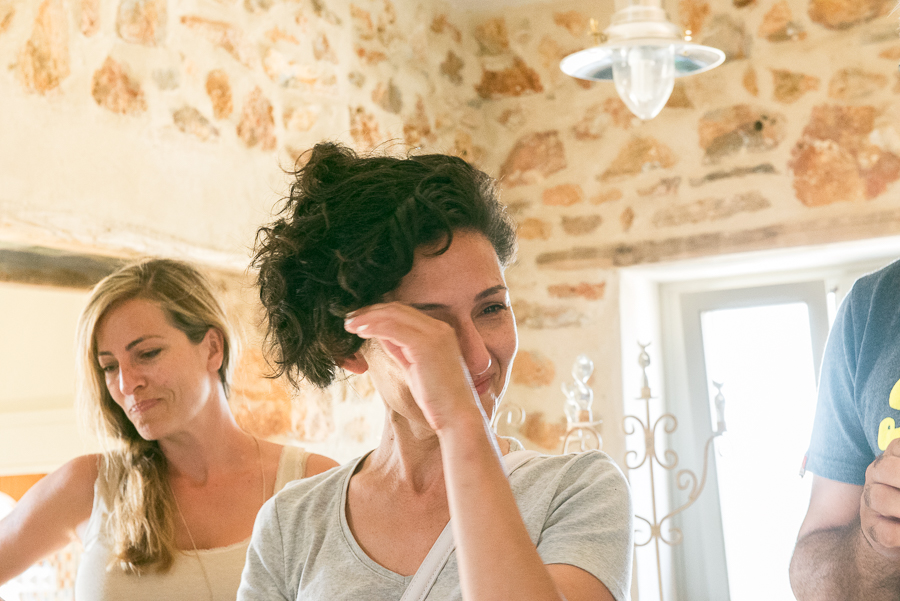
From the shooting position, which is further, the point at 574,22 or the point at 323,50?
the point at 574,22

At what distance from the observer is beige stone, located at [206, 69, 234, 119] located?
2.48 meters

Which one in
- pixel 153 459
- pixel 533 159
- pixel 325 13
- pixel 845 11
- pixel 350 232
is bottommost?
pixel 153 459

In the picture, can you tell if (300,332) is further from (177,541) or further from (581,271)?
(581,271)

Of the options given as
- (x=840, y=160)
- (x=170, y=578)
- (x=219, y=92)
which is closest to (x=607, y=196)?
(x=840, y=160)

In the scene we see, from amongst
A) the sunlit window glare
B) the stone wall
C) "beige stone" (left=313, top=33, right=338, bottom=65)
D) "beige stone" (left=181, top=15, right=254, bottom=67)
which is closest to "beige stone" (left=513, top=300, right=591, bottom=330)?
the stone wall

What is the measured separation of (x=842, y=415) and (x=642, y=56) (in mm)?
1036

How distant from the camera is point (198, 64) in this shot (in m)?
2.43

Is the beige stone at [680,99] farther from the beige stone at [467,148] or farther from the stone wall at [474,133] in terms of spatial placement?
the beige stone at [467,148]

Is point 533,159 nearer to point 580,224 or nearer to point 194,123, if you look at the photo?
point 580,224

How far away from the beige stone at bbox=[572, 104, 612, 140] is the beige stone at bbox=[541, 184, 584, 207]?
0.21 m

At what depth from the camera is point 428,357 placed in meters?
0.92

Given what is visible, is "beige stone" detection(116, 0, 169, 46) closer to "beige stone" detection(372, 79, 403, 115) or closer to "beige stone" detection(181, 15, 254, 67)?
"beige stone" detection(181, 15, 254, 67)

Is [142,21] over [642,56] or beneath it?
over

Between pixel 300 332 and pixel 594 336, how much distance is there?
7.51 ft
